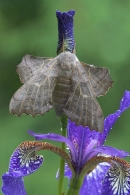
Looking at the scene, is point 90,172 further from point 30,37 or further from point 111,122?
point 30,37

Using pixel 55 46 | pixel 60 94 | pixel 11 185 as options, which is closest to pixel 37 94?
pixel 60 94

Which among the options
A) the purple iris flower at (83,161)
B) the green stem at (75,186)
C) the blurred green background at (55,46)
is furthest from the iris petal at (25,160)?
the blurred green background at (55,46)

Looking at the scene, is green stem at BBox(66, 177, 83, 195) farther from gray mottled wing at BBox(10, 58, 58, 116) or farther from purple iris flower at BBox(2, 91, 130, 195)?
gray mottled wing at BBox(10, 58, 58, 116)

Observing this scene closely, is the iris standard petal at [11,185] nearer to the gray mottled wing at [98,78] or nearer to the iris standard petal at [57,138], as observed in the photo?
the iris standard petal at [57,138]

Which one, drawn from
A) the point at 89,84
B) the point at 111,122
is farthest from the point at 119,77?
the point at 89,84

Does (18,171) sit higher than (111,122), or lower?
lower

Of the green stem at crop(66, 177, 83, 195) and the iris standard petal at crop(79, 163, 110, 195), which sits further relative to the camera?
the iris standard petal at crop(79, 163, 110, 195)

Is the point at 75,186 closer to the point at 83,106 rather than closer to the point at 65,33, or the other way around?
the point at 83,106

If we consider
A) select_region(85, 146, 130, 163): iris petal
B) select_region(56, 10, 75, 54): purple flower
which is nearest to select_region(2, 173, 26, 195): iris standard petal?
select_region(85, 146, 130, 163): iris petal
